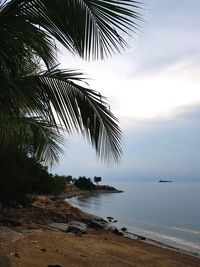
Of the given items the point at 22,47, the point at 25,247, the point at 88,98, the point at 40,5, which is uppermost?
the point at 40,5

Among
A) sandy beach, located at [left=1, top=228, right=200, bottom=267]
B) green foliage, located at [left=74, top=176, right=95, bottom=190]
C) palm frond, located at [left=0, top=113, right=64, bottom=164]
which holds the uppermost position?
green foliage, located at [left=74, top=176, right=95, bottom=190]

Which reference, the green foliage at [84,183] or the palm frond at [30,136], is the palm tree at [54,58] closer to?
the palm frond at [30,136]

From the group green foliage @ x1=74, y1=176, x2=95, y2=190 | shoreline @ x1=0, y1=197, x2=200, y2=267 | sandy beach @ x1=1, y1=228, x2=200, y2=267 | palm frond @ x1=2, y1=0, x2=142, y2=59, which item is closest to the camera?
palm frond @ x1=2, y1=0, x2=142, y2=59

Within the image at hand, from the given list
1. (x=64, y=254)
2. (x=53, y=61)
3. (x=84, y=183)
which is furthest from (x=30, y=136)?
(x=84, y=183)

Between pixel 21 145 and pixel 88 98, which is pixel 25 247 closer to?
pixel 21 145

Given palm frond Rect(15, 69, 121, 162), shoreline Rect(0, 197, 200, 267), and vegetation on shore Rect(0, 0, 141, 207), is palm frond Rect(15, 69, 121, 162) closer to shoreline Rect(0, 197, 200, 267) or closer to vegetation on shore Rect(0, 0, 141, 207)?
vegetation on shore Rect(0, 0, 141, 207)

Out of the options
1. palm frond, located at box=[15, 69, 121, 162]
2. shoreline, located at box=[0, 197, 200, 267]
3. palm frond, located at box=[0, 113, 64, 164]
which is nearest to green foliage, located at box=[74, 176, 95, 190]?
shoreline, located at box=[0, 197, 200, 267]

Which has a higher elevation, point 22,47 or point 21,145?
point 22,47

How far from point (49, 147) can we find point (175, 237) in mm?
25421

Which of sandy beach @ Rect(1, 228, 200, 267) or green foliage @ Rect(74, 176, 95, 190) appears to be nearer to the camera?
sandy beach @ Rect(1, 228, 200, 267)

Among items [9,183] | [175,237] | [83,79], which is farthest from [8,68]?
[175,237]

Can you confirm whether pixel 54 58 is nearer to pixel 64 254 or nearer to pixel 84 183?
pixel 64 254

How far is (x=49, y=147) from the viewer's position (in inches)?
318

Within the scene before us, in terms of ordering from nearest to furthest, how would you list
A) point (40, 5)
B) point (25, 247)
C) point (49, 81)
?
1. point (40, 5)
2. point (49, 81)
3. point (25, 247)
